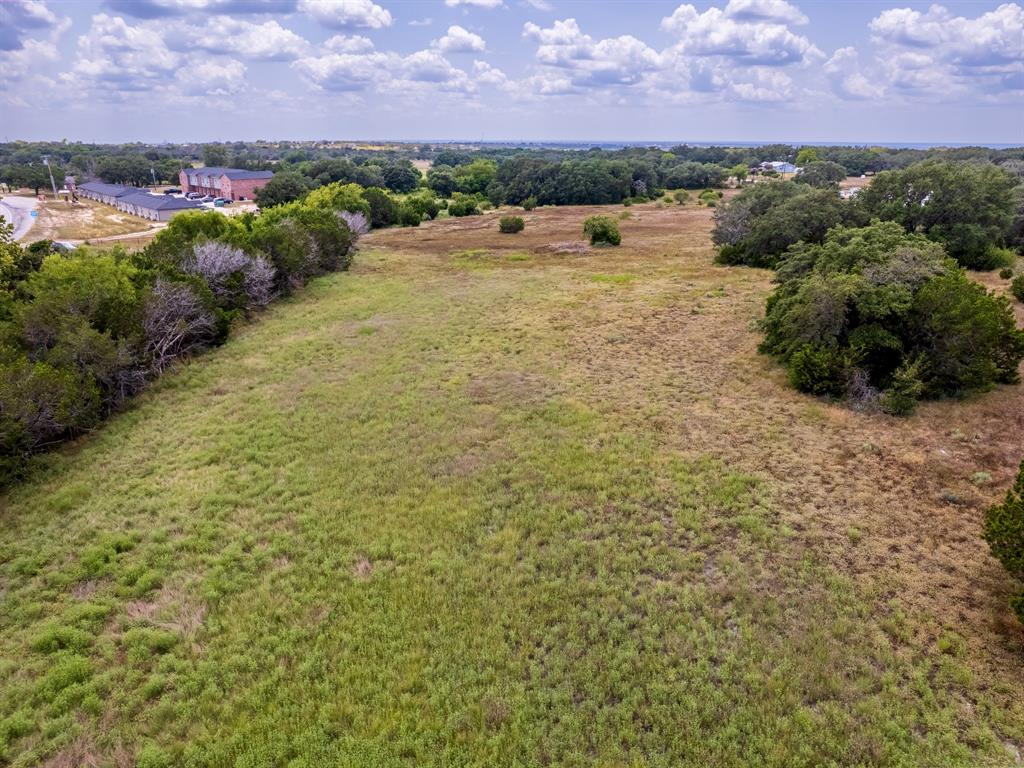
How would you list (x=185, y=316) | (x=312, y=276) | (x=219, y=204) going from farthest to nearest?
(x=219, y=204), (x=312, y=276), (x=185, y=316)

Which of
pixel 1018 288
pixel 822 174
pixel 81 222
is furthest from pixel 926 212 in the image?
pixel 81 222

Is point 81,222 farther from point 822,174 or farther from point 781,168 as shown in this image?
point 781,168

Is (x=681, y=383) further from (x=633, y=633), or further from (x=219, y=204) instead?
(x=219, y=204)

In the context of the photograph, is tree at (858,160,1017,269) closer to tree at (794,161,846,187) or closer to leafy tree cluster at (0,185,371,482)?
tree at (794,161,846,187)

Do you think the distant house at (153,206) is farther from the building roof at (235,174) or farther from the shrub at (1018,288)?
the shrub at (1018,288)

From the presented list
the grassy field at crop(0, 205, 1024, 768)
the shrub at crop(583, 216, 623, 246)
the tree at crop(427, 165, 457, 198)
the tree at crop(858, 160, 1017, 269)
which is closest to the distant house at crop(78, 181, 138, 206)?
the tree at crop(427, 165, 457, 198)

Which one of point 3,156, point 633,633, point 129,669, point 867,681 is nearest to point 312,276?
point 129,669
